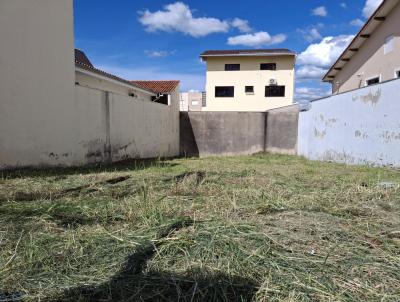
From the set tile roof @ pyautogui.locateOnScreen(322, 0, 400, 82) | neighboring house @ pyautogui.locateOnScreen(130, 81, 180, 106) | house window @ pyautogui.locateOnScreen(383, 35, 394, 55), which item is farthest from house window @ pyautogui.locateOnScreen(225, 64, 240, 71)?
house window @ pyautogui.locateOnScreen(383, 35, 394, 55)

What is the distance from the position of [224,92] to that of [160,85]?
8.38 metres

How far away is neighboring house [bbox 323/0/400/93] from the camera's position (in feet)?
36.0

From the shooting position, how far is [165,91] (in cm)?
1819

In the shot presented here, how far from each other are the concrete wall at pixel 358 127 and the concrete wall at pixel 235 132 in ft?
6.66

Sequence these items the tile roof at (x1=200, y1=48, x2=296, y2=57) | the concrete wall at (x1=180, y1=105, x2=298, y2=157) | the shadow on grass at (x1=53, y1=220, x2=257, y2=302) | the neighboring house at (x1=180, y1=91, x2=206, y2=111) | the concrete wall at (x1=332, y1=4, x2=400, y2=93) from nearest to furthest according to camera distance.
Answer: the shadow on grass at (x1=53, y1=220, x2=257, y2=302)
the concrete wall at (x1=332, y1=4, x2=400, y2=93)
the concrete wall at (x1=180, y1=105, x2=298, y2=157)
the tile roof at (x1=200, y1=48, x2=296, y2=57)
the neighboring house at (x1=180, y1=91, x2=206, y2=111)

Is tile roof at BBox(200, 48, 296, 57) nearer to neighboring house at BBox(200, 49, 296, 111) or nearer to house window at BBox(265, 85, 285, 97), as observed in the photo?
neighboring house at BBox(200, 49, 296, 111)

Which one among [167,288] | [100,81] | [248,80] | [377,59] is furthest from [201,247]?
[248,80]

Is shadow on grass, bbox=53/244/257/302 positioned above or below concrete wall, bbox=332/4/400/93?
below

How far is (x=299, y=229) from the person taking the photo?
10.00 feet

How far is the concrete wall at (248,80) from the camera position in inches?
1026

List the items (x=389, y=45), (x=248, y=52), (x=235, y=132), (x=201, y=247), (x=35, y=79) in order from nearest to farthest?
(x=201, y=247) → (x=35, y=79) → (x=389, y=45) → (x=235, y=132) → (x=248, y=52)

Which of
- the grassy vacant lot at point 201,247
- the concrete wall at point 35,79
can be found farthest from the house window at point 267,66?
the grassy vacant lot at point 201,247

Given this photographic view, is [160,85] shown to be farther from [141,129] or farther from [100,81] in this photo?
[141,129]

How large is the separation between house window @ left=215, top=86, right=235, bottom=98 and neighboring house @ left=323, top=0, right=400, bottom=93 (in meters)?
11.3
